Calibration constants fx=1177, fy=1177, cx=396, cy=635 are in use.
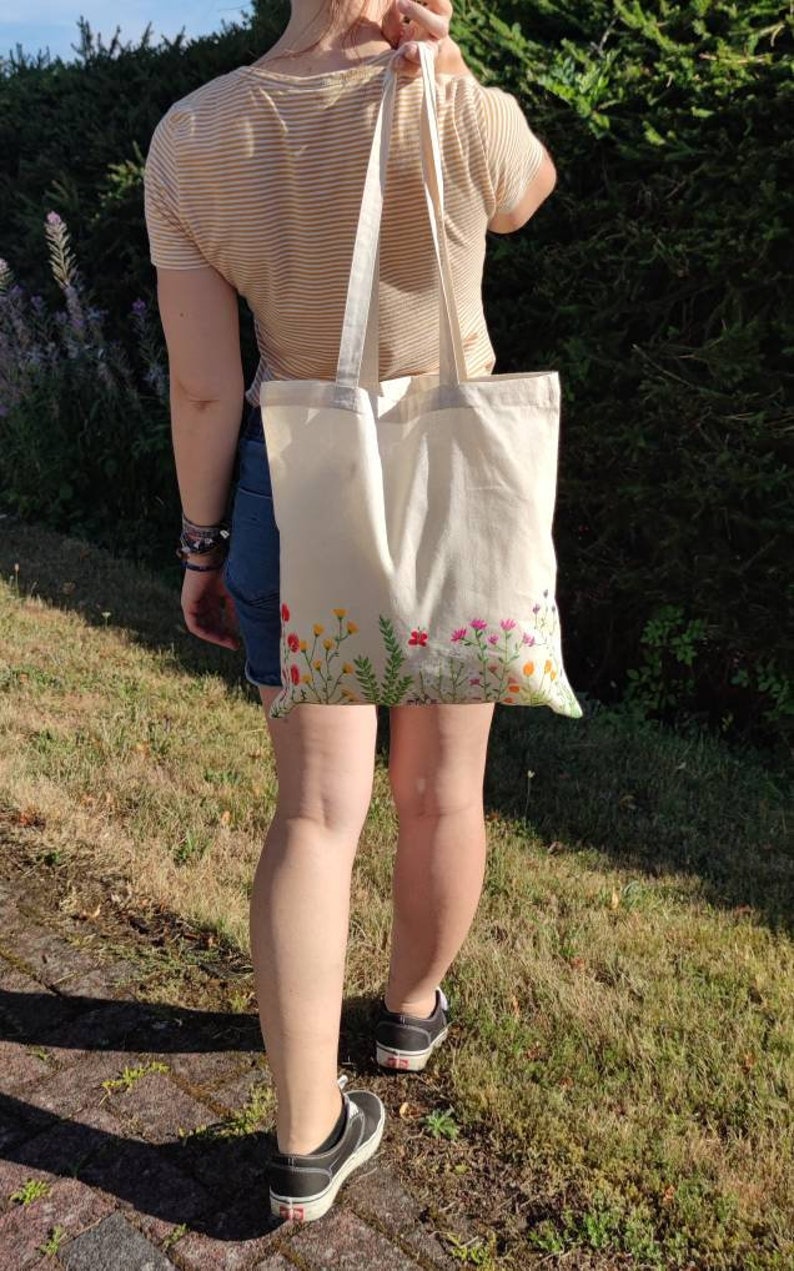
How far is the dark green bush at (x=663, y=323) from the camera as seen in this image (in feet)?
12.3

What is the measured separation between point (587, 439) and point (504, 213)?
250 centimetres

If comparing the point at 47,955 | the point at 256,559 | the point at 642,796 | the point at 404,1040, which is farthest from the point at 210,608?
the point at 642,796

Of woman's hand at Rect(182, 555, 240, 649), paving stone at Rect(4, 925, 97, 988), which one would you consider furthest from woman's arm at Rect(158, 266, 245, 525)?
paving stone at Rect(4, 925, 97, 988)

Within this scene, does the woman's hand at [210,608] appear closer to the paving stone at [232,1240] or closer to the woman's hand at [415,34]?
the woman's hand at [415,34]

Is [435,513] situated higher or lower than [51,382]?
higher

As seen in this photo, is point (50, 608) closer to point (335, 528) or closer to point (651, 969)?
point (651, 969)

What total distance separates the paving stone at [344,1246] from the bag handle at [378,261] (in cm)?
144

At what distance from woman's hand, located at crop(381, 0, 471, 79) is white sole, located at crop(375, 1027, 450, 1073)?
5.97 ft

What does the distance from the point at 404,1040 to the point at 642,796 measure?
5.02ft

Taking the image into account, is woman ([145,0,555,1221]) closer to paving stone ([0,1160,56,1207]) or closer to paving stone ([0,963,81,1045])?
paving stone ([0,1160,56,1207])

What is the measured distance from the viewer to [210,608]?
6.80ft

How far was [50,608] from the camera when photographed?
5.34m

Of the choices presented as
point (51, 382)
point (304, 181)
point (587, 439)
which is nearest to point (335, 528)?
point (304, 181)

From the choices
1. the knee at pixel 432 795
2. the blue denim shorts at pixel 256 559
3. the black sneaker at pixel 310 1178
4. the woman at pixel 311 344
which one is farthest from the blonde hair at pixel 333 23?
the black sneaker at pixel 310 1178
